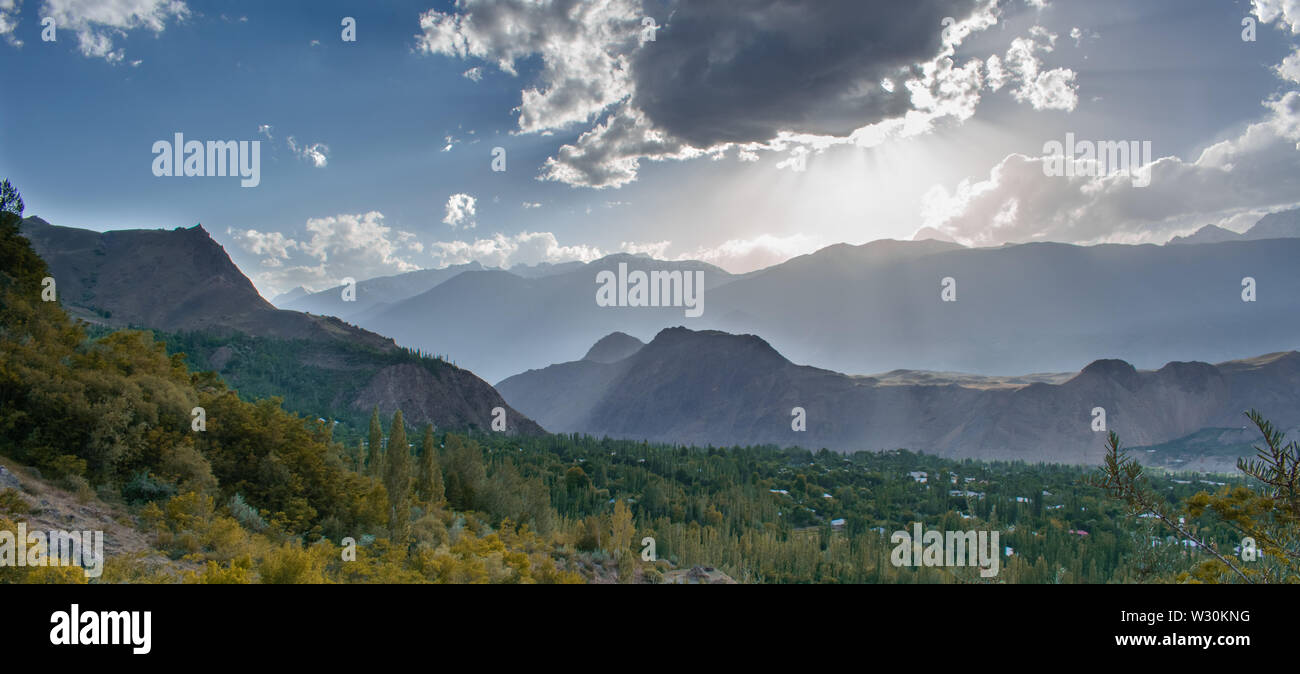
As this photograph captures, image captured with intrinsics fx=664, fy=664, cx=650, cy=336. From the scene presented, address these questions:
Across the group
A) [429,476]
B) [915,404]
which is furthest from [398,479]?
[915,404]

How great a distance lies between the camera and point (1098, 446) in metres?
126

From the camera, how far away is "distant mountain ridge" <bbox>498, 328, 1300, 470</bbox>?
133500 mm

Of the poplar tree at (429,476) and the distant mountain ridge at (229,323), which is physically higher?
the distant mountain ridge at (229,323)

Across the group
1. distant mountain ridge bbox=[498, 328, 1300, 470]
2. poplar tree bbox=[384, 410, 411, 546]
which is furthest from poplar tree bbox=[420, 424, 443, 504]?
distant mountain ridge bbox=[498, 328, 1300, 470]

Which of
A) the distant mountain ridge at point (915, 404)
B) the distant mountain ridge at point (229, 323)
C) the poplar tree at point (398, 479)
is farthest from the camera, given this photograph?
the distant mountain ridge at point (915, 404)

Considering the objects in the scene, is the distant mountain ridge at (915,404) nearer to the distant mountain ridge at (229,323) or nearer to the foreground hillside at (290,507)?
the distant mountain ridge at (229,323)

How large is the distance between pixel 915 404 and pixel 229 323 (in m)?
150

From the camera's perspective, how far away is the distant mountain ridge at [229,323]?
105 meters

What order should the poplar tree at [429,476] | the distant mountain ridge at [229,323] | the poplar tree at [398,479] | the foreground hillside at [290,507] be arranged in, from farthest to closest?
the distant mountain ridge at [229,323]
the poplar tree at [429,476]
the poplar tree at [398,479]
the foreground hillside at [290,507]

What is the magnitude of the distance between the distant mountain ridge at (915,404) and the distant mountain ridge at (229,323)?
6083 cm

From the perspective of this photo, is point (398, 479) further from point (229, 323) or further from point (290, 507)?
point (229, 323)

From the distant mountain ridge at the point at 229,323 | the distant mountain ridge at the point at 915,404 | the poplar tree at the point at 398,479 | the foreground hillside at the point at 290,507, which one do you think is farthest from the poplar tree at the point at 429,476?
the distant mountain ridge at the point at 915,404
